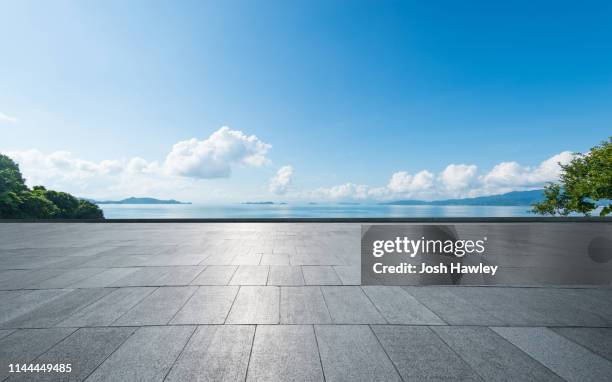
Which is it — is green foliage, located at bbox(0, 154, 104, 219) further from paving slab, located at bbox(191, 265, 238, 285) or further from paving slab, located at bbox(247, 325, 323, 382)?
paving slab, located at bbox(247, 325, 323, 382)

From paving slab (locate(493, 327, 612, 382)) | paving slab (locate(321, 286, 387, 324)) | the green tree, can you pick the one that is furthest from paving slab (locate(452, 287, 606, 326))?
the green tree

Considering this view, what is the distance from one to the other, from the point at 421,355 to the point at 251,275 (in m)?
5.21

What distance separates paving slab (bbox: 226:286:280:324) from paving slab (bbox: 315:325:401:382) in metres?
1.11

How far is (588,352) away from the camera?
407 centimetres

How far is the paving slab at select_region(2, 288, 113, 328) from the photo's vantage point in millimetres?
4859

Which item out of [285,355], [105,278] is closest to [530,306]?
[285,355]

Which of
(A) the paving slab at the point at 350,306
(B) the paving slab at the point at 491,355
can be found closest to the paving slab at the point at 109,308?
(A) the paving slab at the point at 350,306

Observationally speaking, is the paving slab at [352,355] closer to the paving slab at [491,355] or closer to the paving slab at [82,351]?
the paving slab at [491,355]

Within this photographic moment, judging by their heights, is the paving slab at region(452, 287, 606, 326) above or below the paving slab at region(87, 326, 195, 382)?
below

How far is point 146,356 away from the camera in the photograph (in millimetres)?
3904

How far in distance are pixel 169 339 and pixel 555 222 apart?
3311 cm

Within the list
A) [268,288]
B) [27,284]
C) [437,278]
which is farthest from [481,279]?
[27,284]

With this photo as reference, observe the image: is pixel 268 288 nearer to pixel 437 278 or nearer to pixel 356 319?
pixel 356 319

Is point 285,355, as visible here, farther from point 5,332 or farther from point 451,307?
point 5,332
